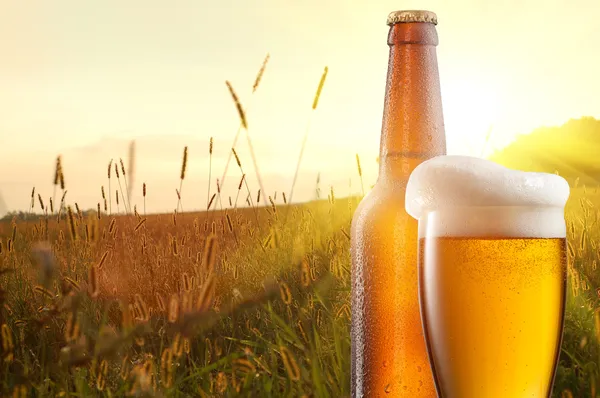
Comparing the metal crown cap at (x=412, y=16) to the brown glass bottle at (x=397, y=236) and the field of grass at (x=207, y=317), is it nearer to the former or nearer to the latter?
the brown glass bottle at (x=397, y=236)

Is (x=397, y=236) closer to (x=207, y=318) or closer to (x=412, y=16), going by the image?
(x=412, y=16)

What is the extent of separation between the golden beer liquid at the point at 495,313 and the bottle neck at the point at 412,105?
399 mm

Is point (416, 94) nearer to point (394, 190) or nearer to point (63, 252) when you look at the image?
point (394, 190)

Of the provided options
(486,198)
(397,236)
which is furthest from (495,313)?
(397,236)

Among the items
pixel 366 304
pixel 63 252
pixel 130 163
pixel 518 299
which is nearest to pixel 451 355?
pixel 518 299

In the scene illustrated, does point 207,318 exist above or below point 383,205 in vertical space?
below

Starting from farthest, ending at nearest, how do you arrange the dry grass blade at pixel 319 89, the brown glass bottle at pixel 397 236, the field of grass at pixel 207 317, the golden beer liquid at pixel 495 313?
the dry grass blade at pixel 319 89 → the field of grass at pixel 207 317 → the brown glass bottle at pixel 397 236 → the golden beer liquid at pixel 495 313

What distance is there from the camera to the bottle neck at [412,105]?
6.84 feet

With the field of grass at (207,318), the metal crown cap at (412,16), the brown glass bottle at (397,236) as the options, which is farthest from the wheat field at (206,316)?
the metal crown cap at (412,16)

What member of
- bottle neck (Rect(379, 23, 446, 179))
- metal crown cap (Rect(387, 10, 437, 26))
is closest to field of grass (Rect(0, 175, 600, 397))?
bottle neck (Rect(379, 23, 446, 179))

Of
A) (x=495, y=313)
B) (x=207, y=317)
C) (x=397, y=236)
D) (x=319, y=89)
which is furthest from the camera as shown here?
(x=207, y=317)

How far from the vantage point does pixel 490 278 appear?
170 cm

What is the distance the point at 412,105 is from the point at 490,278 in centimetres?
62

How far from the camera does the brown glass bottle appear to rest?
2012 millimetres
